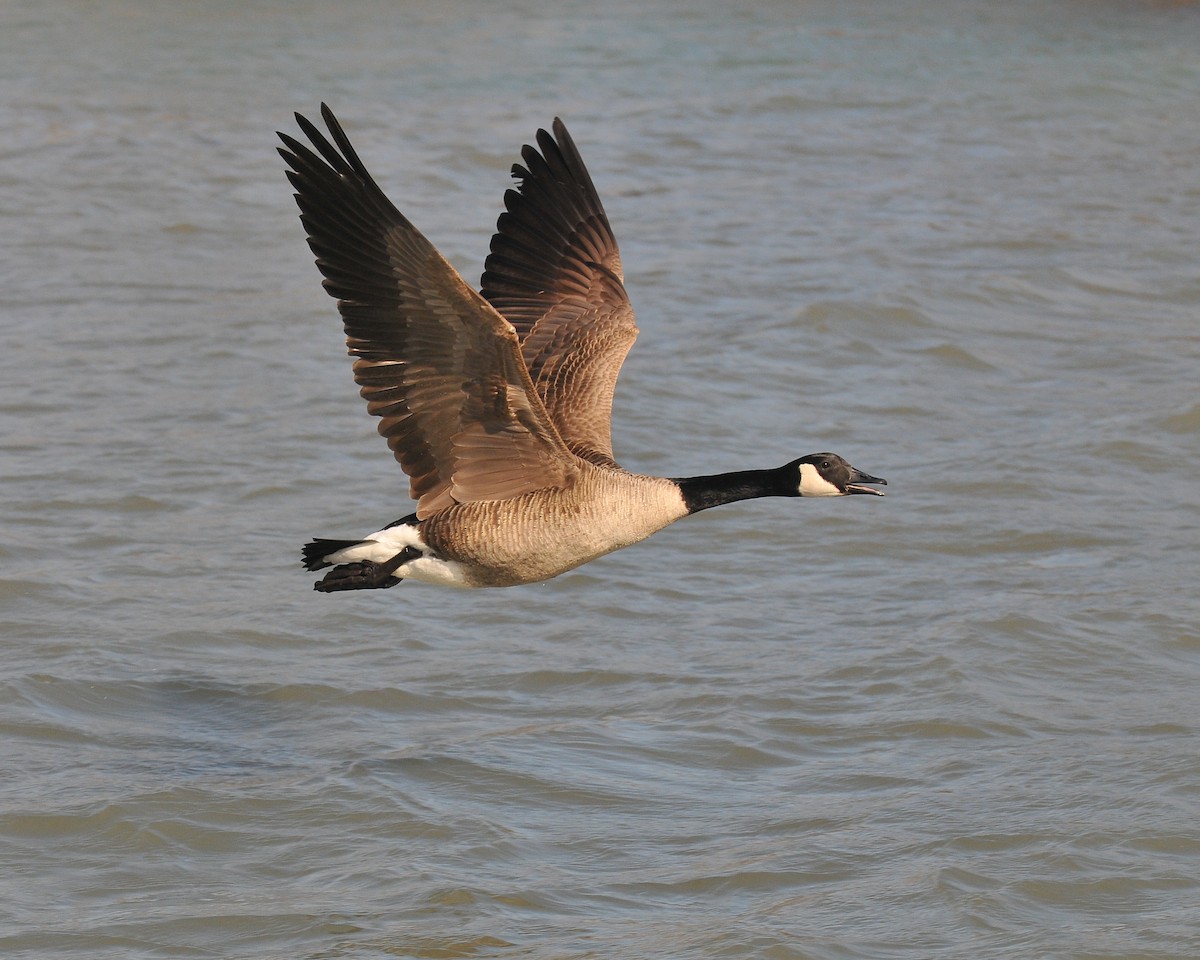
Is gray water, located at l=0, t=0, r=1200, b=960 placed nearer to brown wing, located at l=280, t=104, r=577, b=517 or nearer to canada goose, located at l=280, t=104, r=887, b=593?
canada goose, located at l=280, t=104, r=887, b=593

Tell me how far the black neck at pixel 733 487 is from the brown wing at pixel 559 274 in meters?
0.75

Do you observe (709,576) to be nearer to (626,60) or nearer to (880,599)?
(880,599)

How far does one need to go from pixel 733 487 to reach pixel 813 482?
0.34m

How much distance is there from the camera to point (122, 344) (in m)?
11.9

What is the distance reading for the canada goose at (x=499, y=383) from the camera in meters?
5.93

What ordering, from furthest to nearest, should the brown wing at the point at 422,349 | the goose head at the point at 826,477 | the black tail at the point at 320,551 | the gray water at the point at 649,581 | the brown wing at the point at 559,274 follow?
the brown wing at the point at 559,274, the goose head at the point at 826,477, the gray water at the point at 649,581, the black tail at the point at 320,551, the brown wing at the point at 422,349

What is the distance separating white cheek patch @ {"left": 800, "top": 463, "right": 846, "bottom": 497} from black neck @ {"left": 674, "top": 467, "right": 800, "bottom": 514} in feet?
0.13

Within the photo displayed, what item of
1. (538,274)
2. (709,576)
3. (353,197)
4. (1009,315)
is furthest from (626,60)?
(353,197)

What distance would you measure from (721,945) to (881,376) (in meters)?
6.62

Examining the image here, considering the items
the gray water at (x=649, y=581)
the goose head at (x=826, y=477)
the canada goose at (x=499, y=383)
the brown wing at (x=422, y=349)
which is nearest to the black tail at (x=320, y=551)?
the canada goose at (x=499, y=383)

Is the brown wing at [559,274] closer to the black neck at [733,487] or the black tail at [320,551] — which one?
the black neck at [733,487]

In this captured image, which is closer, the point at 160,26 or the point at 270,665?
the point at 270,665

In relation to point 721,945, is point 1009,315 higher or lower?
higher

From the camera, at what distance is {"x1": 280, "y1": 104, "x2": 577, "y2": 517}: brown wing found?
5.86 meters
